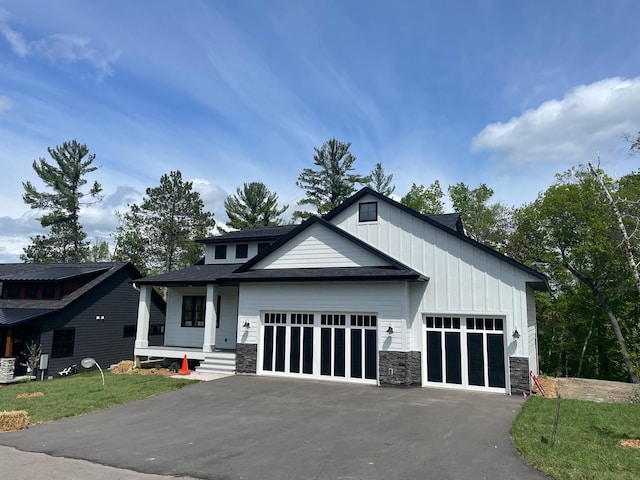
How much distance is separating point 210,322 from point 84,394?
19.4 feet

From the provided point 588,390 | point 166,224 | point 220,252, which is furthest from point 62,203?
point 588,390

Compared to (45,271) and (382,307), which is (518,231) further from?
(45,271)

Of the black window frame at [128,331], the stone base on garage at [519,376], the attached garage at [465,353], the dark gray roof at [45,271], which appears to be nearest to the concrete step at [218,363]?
the attached garage at [465,353]

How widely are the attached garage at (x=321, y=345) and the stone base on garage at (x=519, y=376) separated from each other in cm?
438

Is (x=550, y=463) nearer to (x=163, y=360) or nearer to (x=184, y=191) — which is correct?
(x=163, y=360)

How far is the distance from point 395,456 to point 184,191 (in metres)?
38.6

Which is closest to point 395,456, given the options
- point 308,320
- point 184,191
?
point 308,320

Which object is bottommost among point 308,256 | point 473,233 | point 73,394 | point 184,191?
point 73,394

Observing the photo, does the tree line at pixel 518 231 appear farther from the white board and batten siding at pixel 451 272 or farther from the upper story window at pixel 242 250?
the upper story window at pixel 242 250

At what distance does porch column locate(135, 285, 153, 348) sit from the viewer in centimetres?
1956

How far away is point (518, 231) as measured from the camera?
1194 inches

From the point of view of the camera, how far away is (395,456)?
7449mm

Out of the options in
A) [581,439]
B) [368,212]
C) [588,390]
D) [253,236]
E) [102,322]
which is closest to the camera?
[581,439]

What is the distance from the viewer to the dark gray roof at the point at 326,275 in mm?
14418
